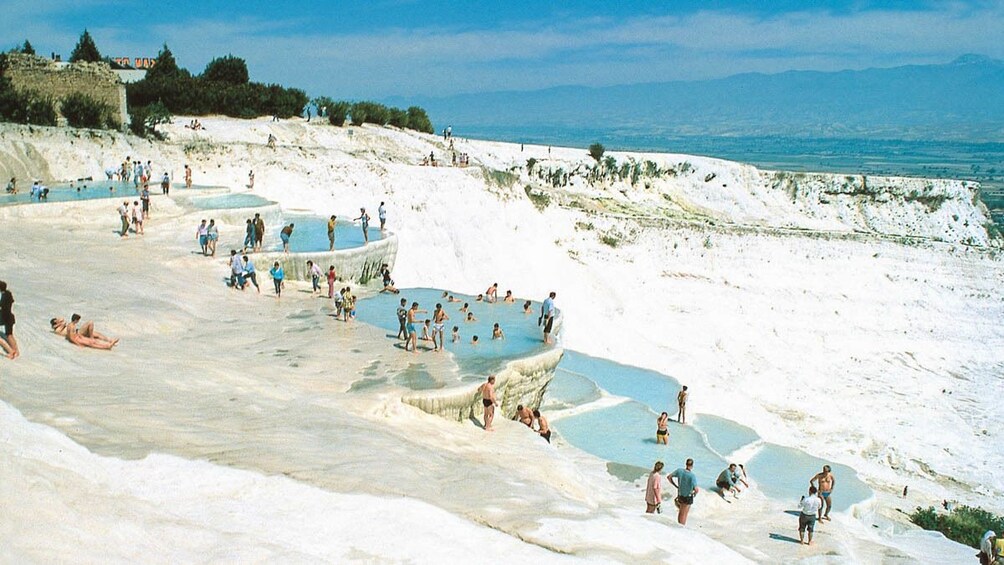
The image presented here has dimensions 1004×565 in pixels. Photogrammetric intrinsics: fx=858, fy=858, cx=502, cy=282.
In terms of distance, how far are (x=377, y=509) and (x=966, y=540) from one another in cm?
1075

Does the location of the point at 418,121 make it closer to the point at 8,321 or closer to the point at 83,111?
the point at 83,111

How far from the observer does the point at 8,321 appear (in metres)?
9.09

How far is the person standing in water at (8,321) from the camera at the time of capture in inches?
356

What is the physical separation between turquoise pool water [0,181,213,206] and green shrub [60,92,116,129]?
4398 mm

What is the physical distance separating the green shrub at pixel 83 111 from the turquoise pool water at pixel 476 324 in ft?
51.2

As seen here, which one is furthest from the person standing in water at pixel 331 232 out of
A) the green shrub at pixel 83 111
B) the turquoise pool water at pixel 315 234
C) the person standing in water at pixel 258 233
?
the green shrub at pixel 83 111

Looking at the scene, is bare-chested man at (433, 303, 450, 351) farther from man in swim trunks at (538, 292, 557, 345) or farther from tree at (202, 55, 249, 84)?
tree at (202, 55, 249, 84)

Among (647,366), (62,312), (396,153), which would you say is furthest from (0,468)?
(396,153)

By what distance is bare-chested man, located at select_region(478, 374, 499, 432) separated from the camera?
36.7ft

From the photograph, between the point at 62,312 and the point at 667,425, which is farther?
the point at 667,425

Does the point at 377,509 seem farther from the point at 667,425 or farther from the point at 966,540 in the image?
the point at 966,540

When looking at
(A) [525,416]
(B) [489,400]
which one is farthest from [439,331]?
(B) [489,400]

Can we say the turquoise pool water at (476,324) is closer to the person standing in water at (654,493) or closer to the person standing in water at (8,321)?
the person standing in water at (654,493)

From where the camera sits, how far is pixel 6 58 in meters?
28.5
